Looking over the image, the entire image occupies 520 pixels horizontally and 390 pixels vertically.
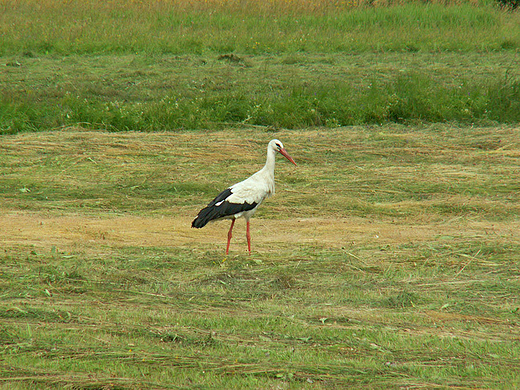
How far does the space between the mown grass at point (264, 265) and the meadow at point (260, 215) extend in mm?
23

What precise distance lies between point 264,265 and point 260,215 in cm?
176

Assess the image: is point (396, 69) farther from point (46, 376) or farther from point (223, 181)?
point (46, 376)

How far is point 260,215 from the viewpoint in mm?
7680

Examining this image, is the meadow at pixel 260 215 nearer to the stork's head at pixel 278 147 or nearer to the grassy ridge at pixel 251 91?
the grassy ridge at pixel 251 91

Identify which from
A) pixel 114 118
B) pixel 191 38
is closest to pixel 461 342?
pixel 114 118

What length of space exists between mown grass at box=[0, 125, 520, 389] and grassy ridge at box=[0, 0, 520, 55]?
7.28 metres

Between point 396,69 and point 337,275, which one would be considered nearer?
point 337,275

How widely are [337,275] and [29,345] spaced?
2581 millimetres

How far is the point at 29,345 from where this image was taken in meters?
4.23

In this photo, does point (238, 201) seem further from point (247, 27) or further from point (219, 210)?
point (247, 27)

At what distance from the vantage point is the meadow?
4.18 meters

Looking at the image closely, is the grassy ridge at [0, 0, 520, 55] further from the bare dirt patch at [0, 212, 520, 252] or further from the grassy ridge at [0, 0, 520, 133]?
the bare dirt patch at [0, 212, 520, 252]

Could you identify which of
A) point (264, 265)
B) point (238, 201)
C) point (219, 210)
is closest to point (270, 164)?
point (238, 201)

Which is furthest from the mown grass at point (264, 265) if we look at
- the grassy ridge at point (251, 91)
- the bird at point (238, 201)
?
the grassy ridge at point (251, 91)
